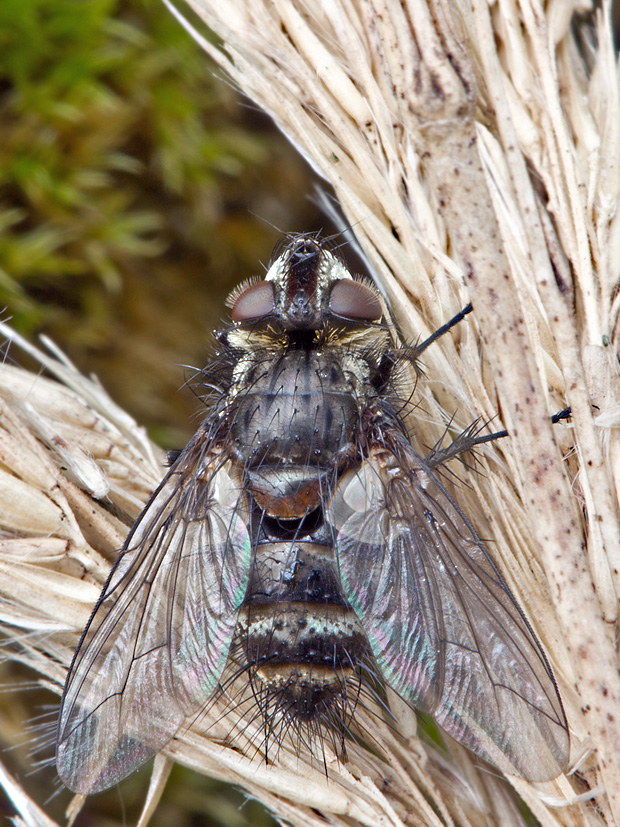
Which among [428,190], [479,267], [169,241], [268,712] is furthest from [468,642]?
[169,241]

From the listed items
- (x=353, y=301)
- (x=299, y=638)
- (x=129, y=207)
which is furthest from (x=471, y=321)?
(x=129, y=207)

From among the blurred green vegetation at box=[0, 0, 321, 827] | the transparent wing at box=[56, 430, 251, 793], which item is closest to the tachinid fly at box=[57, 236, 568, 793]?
the transparent wing at box=[56, 430, 251, 793]

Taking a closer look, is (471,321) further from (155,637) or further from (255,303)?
(155,637)

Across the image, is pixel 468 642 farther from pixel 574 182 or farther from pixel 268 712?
pixel 574 182

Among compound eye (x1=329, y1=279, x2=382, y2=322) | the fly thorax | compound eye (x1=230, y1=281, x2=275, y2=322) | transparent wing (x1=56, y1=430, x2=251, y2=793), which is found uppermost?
compound eye (x1=329, y1=279, x2=382, y2=322)

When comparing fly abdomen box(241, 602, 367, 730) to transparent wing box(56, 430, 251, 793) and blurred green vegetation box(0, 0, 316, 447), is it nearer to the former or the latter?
transparent wing box(56, 430, 251, 793)

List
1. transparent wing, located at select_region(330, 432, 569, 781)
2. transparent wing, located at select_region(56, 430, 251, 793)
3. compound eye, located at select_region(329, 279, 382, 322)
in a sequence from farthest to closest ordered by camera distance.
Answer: compound eye, located at select_region(329, 279, 382, 322) < transparent wing, located at select_region(56, 430, 251, 793) < transparent wing, located at select_region(330, 432, 569, 781)
